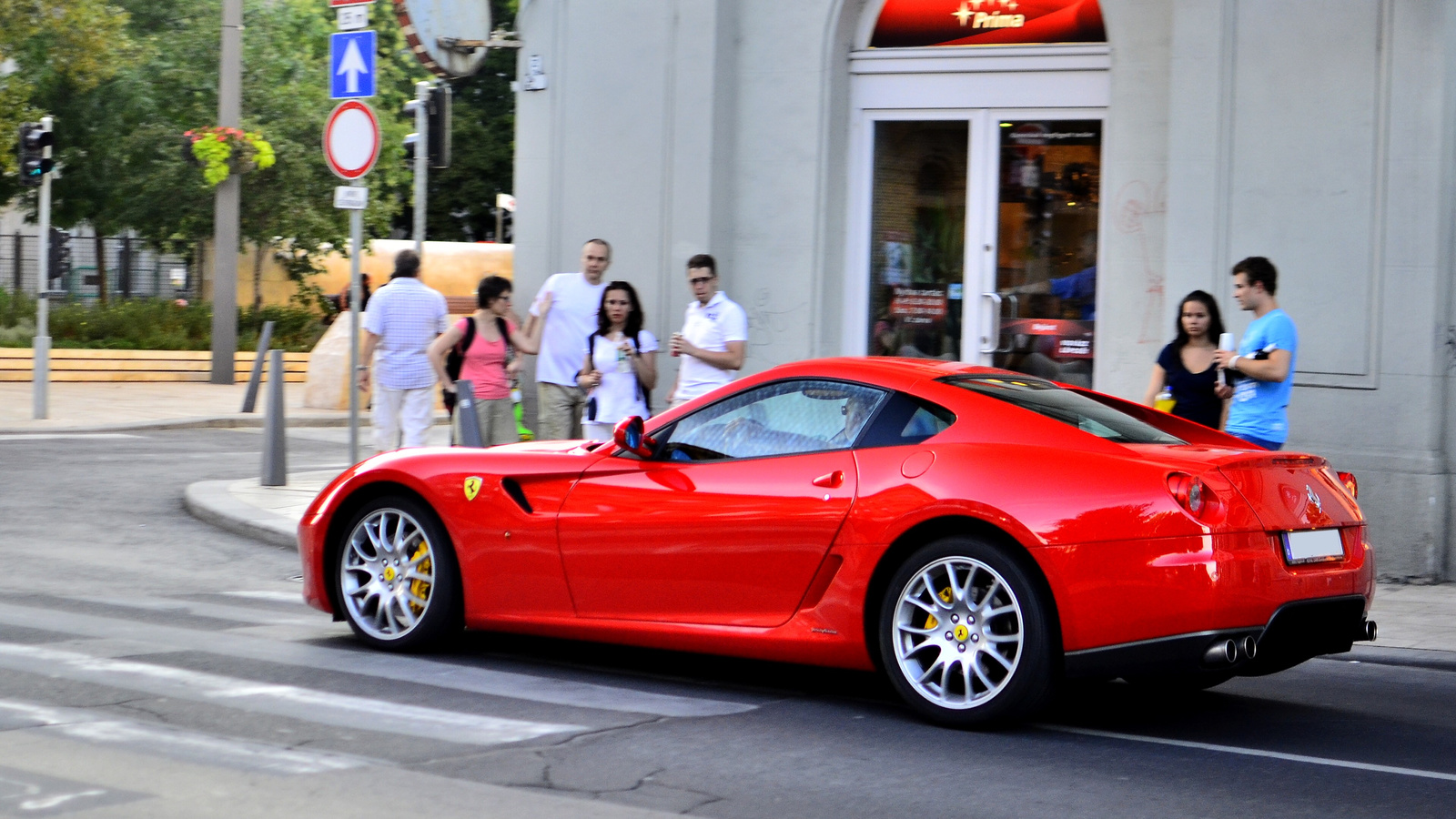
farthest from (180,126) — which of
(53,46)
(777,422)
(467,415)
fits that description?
(777,422)

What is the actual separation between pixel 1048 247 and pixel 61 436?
1110cm

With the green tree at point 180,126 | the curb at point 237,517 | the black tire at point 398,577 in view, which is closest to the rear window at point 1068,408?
the black tire at point 398,577

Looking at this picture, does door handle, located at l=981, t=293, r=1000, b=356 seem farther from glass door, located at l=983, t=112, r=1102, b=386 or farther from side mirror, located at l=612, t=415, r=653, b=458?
side mirror, located at l=612, t=415, r=653, b=458

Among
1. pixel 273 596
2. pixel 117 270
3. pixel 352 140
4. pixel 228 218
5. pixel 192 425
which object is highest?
pixel 228 218

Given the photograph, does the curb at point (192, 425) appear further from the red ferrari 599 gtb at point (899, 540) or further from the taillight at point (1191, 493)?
the taillight at point (1191, 493)

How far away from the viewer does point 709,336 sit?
10094 mm

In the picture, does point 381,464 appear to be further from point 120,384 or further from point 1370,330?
point 120,384

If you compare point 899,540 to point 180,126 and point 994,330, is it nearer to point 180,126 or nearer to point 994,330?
point 994,330

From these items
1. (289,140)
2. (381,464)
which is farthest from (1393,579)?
(289,140)

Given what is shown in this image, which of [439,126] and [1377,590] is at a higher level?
[439,126]

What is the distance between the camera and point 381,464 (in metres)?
7.01

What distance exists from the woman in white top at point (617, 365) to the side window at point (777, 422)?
3.61 m

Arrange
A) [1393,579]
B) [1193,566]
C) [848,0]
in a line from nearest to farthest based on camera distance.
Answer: [1193,566], [1393,579], [848,0]

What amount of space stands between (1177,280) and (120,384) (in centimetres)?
1943
